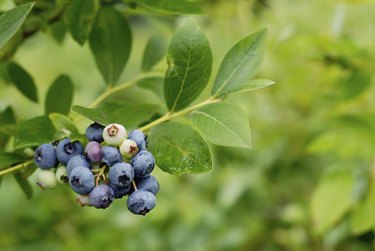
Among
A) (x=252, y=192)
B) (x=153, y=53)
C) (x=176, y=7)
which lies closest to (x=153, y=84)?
(x=153, y=53)

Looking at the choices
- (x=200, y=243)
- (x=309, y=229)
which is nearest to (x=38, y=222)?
(x=200, y=243)

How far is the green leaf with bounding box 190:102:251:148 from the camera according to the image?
69 cm

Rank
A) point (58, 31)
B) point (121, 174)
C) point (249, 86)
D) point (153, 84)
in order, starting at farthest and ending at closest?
1. point (58, 31)
2. point (153, 84)
3. point (249, 86)
4. point (121, 174)

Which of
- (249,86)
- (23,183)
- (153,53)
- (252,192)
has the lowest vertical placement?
(252,192)

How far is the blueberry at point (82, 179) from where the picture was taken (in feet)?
2.07

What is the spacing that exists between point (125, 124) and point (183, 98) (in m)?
0.08

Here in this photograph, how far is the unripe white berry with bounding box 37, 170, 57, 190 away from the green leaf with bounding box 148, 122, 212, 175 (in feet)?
0.39

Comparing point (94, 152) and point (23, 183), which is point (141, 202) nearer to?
point (94, 152)

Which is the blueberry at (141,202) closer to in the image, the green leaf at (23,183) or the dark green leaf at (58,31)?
the green leaf at (23,183)

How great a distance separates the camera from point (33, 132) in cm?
77

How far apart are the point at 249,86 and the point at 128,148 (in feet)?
0.59

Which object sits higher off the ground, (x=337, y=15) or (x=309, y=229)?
(x=337, y=15)

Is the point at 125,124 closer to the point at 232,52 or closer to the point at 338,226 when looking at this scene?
the point at 232,52

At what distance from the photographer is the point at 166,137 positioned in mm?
724
